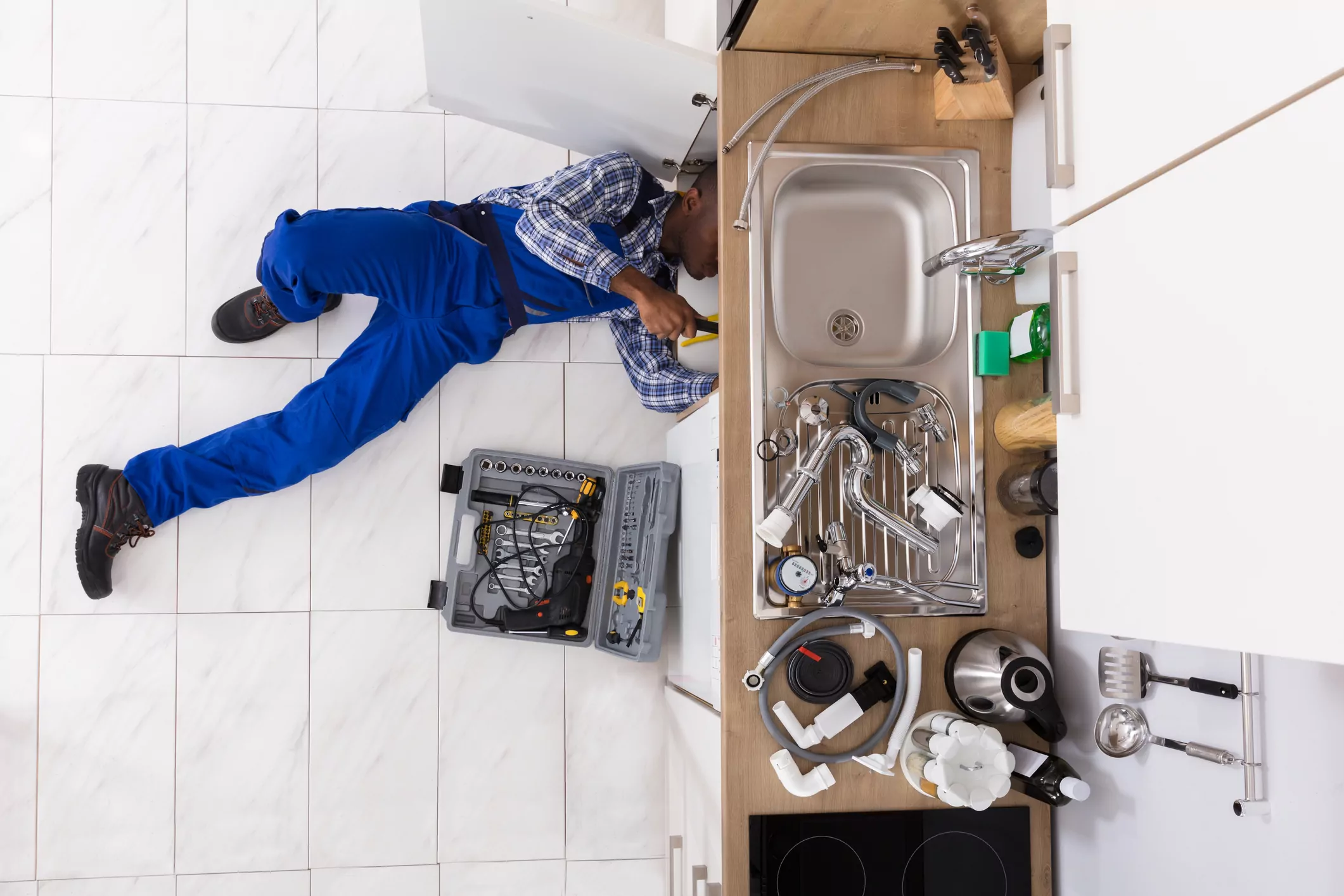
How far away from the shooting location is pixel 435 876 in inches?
84.9

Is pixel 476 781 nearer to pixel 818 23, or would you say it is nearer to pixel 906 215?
pixel 906 215

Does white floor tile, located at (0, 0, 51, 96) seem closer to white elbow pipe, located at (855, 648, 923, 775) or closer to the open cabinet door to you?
the open cabinet door

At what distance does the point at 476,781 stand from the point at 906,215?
1.75 meters

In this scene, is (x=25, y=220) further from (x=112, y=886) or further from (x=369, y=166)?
(x=112, y=886)

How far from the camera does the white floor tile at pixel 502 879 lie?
2.16m

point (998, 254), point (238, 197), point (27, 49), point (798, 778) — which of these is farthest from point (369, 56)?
point (798, 778)

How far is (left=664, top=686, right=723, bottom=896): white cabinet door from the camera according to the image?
154cm

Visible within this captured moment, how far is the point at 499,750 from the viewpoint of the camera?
7.22 ft

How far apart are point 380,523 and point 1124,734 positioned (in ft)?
5.78

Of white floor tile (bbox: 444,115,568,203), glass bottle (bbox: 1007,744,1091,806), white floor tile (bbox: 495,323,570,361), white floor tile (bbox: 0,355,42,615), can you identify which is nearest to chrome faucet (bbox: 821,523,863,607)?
glass bottle (bbox: 1007,744,1091,806)

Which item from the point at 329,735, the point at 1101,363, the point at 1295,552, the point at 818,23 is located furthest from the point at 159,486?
the point at 1295,552

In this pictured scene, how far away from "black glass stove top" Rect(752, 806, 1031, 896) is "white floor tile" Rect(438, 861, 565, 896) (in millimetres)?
997

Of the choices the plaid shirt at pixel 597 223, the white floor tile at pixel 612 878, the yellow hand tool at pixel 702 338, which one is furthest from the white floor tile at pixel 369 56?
the white floor tile at pixel 612 878

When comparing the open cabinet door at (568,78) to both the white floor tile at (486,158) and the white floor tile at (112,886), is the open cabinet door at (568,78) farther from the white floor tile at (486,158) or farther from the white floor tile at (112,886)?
the white floor tile at (112,886)
